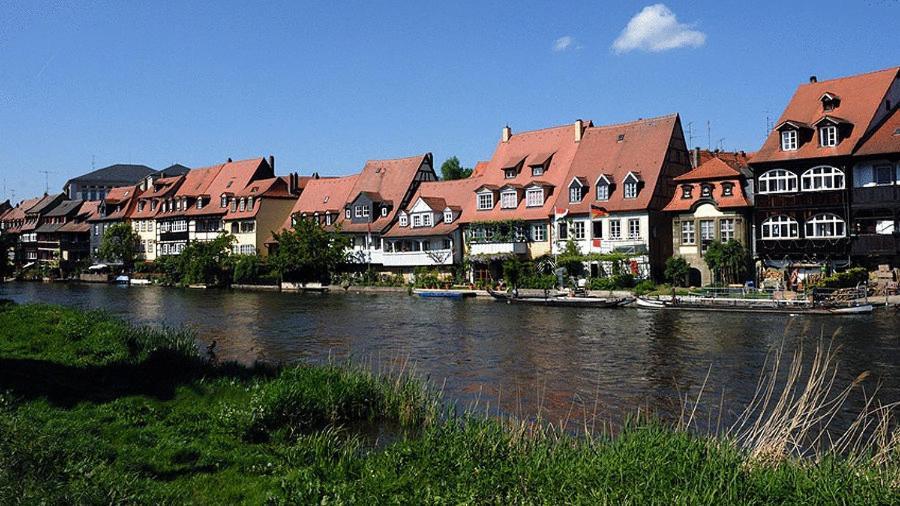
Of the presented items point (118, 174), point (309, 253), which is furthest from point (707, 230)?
point (118, 174)

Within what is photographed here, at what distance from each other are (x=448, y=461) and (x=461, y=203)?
52.6 meters

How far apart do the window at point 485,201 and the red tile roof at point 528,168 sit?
322mm

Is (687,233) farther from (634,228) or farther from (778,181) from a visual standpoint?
(778,181)

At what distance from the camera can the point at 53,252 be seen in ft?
339

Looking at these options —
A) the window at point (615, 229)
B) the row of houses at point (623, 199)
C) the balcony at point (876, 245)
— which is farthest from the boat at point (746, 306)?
the window at point (615, 229)

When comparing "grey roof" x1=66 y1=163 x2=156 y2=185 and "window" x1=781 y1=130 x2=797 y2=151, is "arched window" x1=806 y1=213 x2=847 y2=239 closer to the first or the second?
"window" x1=781 y1=130 x2=797 y2=151

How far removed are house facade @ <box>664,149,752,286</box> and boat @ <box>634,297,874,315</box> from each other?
8.25 m

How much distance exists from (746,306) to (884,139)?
44.4 feet

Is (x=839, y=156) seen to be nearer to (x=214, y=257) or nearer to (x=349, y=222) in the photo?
(x=349, y=222)

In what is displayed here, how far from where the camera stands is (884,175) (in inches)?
1667

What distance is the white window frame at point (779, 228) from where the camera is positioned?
4516 centimetres

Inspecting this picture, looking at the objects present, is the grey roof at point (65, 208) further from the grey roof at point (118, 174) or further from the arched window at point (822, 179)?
the arched window at point (822, 179)

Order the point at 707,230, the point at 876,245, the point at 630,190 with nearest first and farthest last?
the point at 876,245 < the point at 707,230 < the point at 630,190

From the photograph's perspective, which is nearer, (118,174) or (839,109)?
(839,109)
